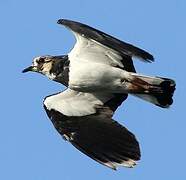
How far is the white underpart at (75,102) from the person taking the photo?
21031mm

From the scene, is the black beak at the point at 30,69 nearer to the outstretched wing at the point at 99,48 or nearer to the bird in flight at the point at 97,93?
the bird in flight at the point at 97,93

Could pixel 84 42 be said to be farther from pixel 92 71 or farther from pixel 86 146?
pixel 86 146

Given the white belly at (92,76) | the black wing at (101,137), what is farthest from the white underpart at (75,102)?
the white belly at (92,76)

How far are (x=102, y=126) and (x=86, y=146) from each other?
68 centimetres

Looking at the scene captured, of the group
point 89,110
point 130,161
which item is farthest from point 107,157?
point 89,110

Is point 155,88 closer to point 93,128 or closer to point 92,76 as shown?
point 92,76

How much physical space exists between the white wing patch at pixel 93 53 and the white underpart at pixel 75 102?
924 millimetres

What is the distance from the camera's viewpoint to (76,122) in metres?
20.7

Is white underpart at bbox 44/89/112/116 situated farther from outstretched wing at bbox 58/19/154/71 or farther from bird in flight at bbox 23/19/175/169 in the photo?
outstretched wing at bbox 58/19/154/71

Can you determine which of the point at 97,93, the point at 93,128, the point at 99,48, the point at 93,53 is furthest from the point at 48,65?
the point at 93,128

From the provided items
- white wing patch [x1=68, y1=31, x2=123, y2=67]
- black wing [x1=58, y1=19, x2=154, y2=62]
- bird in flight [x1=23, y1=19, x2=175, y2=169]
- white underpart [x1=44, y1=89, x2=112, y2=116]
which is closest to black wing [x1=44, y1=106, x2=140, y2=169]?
bird in flight [x1=23, y1=19, x2=175, y2=169]

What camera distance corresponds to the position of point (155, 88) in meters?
20.1

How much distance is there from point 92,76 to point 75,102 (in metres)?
1.25

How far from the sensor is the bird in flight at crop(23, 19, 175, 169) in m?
19.5
